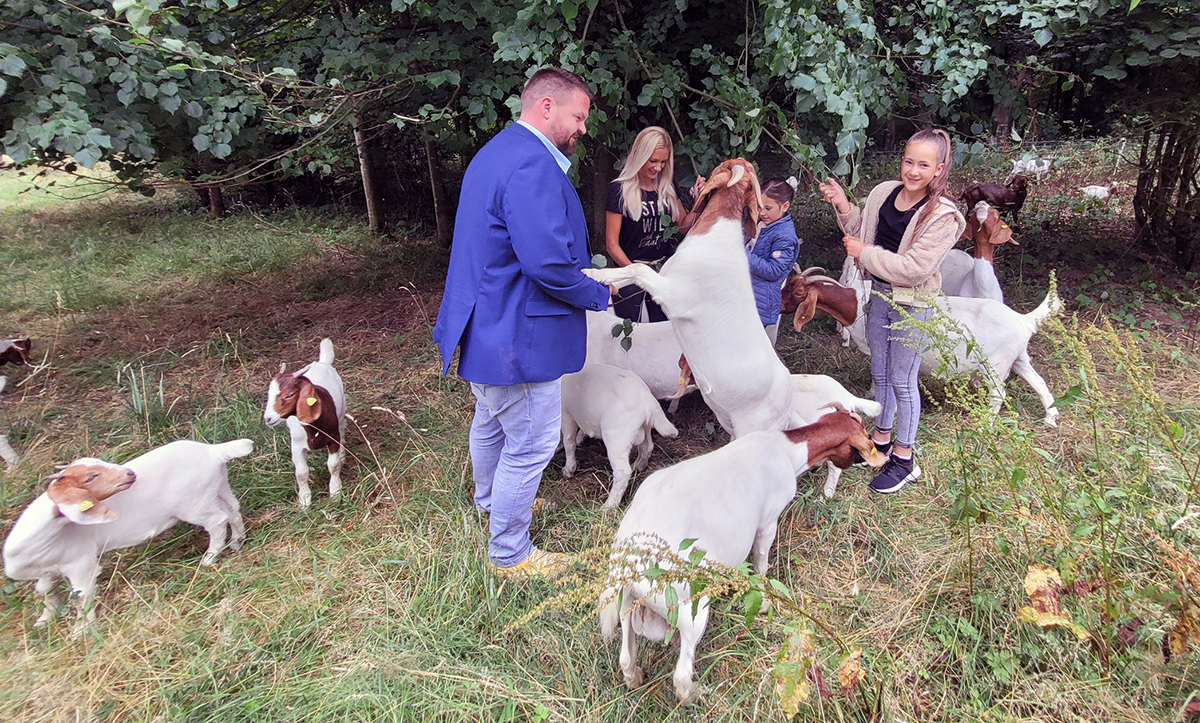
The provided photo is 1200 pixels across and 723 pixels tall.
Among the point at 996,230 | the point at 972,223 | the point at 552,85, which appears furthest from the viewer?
the point at 972,223

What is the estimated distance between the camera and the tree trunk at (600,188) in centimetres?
571

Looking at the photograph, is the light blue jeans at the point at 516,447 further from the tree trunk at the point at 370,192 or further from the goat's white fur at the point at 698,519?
the tree trunk at the point at 370,192

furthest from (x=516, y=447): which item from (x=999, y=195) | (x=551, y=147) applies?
(x=999, y=195)

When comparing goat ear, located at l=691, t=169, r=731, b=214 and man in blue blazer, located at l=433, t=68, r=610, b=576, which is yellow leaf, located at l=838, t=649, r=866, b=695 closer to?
man in blue blazer, located at l=433, t=68, r=610, b=576

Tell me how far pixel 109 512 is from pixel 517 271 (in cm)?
204

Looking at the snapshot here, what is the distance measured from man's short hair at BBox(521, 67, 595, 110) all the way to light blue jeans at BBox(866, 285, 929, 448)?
81.4 inches

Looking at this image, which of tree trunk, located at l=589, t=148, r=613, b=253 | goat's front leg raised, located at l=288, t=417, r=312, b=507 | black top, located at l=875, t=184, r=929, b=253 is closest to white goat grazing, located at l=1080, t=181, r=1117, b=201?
tree trunk, located at l=589, t=148, r=613, b=253

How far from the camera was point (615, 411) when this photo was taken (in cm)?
344

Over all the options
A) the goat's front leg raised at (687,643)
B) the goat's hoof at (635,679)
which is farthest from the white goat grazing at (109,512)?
the goat's front leg raised at (687,643)

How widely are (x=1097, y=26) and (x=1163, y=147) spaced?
347cm

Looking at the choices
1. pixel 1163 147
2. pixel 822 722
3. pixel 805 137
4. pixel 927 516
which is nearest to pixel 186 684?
pixel 822 722

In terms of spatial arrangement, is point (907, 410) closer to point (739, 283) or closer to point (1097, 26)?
point (739, 283)

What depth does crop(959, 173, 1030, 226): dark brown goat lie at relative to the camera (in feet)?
17.2

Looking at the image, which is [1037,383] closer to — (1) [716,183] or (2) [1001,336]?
(2) [1001,336]
